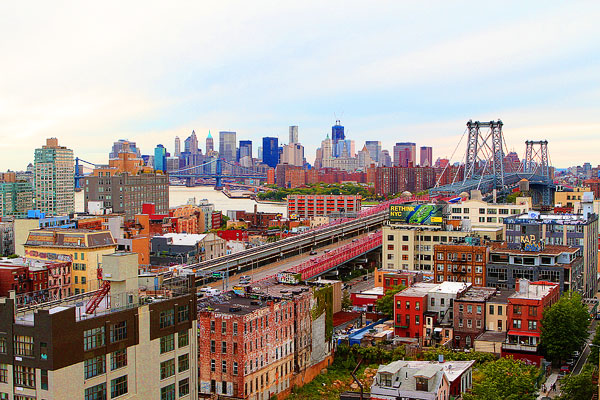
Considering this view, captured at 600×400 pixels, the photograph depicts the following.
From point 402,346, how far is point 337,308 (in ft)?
26.0

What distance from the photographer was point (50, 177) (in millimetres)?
97250

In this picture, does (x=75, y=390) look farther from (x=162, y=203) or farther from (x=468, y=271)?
(x=162, y=203)

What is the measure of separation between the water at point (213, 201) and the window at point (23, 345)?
360 ft

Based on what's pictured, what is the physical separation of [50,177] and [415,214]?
64.9 metres

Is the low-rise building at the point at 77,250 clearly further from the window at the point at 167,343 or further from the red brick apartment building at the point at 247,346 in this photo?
the window at the point at 167,343

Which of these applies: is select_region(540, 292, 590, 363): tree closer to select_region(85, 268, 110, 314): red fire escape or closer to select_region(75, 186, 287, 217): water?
select_region(85, 268, 110, 314): red fire escape

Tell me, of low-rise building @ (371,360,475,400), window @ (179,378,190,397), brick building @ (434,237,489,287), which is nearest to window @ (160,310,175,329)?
window @ (179,378,190,397)

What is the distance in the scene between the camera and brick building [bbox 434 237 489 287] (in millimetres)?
38156

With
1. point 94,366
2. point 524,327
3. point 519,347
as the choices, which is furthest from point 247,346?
point 524,327

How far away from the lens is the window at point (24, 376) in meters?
15.0

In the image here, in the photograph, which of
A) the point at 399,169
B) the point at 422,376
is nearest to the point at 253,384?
the point at 422,376

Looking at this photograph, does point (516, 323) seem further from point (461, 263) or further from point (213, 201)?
point (213, 201)

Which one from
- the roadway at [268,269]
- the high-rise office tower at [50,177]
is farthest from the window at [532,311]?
the high-rise office tower at [50,177]

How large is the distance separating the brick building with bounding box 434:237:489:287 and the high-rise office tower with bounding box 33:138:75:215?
226 feet
